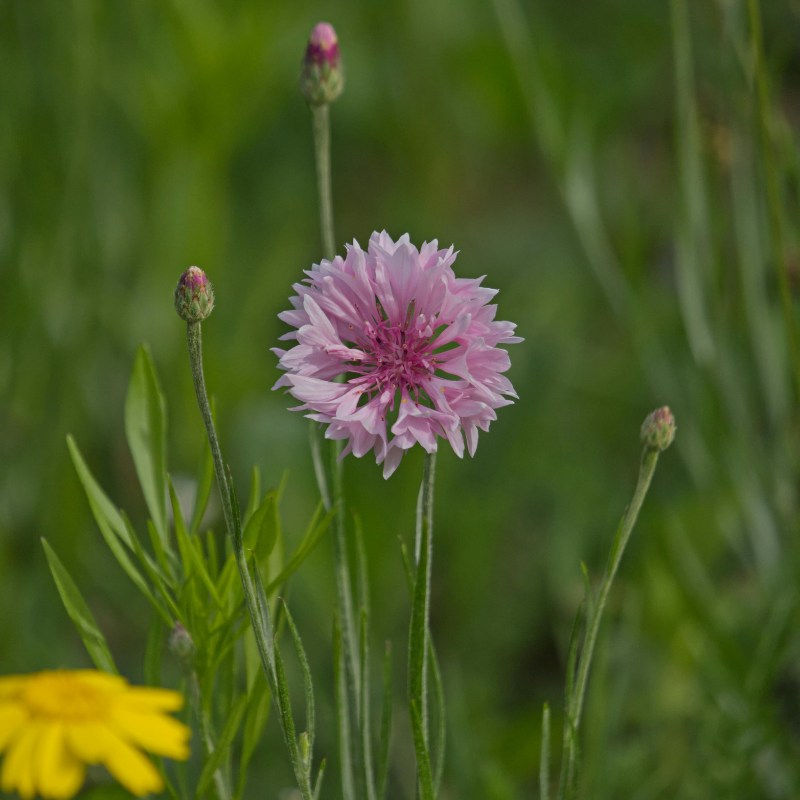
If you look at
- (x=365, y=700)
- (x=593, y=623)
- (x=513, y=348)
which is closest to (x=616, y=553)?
(x=593, y=623)

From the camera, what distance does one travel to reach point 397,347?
1.35 ft

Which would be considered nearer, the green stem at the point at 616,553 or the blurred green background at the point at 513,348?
the green stem at the point at 616,553

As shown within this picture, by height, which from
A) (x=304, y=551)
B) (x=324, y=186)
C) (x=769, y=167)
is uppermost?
(x=769, y=167)

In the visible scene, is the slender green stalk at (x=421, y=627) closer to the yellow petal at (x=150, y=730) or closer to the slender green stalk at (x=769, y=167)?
the yellow petal at (x=150, y=730)

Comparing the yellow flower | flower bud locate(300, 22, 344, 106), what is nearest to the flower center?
the yellow flower

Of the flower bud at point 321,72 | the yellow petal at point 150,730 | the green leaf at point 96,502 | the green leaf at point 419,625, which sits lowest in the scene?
the yellow petal at point 150,730

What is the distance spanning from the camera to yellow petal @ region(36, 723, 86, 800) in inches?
10.3

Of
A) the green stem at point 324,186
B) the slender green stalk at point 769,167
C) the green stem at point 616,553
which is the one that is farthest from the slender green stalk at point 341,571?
the slender green stalk at point 769,167

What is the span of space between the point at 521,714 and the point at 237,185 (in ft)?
3.29

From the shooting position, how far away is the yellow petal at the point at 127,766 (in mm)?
266

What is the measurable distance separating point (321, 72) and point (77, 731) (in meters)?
0.36

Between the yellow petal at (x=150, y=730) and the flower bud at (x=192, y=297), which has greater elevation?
the flower bud at (x=192, y=297)

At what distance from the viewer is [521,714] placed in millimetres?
979

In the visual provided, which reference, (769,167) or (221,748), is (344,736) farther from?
(769,167)
